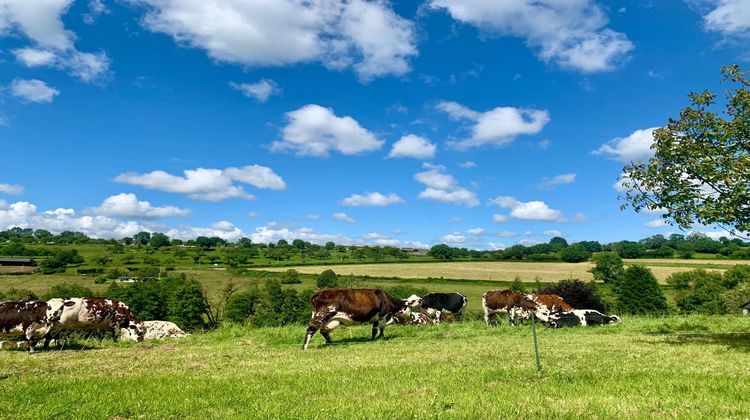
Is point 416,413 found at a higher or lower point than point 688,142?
lower

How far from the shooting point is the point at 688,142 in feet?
48.8

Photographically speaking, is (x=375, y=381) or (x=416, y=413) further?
(x=375, y=381)

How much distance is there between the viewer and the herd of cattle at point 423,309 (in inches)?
702

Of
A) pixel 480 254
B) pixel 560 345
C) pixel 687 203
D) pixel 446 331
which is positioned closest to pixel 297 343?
pixel 446 331

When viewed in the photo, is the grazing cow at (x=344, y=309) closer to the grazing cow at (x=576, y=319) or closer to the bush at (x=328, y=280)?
the grazing cow at (x=576, y=319)

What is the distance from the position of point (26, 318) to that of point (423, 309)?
961 inches

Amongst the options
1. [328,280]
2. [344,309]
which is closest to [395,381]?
[344,309]

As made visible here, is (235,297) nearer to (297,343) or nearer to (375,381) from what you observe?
(297,343)

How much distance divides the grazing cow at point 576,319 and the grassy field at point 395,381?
31.5ft

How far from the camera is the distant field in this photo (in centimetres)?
10044

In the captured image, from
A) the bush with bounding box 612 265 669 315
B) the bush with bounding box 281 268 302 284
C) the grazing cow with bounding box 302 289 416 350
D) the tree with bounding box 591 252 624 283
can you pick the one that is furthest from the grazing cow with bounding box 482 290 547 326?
the bush with bounding box 281 268 302 284

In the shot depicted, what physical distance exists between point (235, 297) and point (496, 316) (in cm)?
6576

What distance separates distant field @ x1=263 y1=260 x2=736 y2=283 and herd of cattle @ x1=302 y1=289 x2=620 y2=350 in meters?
65.3

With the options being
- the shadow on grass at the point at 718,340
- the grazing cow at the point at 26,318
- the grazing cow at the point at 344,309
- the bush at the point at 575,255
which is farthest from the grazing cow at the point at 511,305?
the bush at the point at 575,255
